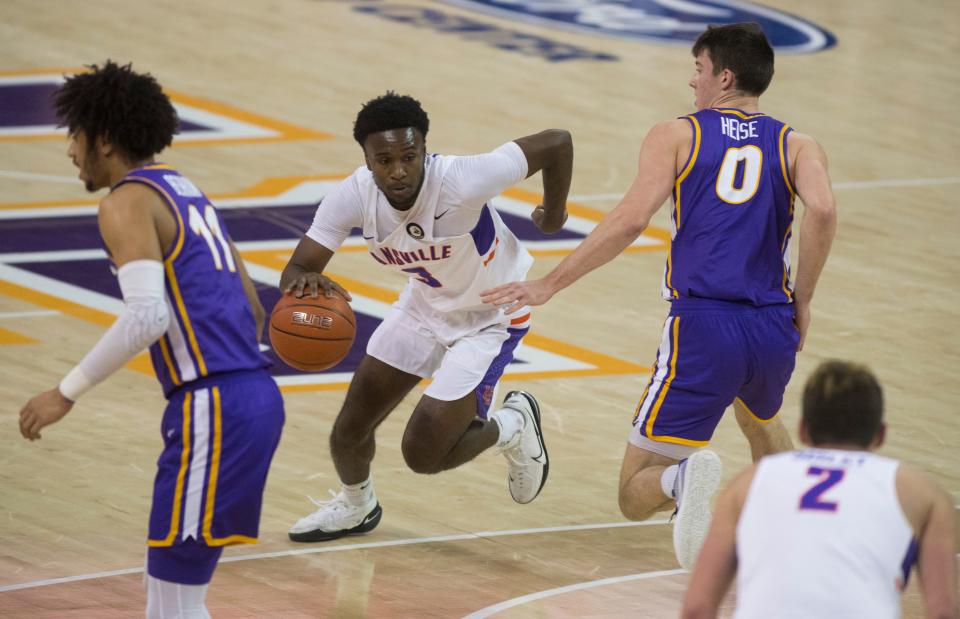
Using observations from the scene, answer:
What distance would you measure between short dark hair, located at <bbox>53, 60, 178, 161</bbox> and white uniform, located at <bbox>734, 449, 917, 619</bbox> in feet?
7.14

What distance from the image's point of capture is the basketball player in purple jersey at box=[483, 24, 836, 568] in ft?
20.4

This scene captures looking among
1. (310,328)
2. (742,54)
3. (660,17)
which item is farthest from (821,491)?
(660,17)

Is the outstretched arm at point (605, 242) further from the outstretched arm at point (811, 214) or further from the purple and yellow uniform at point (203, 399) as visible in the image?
the purple and yellow uniform at point (203, 399)

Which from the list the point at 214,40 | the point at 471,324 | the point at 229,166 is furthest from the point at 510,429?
the point at 214,40

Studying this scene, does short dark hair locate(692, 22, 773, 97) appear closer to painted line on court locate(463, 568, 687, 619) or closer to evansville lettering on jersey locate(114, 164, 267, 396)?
painted line on court locate(463, 568, 687, 619)

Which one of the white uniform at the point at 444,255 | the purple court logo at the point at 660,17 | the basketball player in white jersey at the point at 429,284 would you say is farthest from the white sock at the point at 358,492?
the purple court logo at the point at 660,17

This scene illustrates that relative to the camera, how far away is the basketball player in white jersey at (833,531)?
12.2 ft

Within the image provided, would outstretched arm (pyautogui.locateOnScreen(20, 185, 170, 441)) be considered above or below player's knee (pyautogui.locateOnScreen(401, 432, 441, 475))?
above

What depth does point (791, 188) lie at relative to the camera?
632cm

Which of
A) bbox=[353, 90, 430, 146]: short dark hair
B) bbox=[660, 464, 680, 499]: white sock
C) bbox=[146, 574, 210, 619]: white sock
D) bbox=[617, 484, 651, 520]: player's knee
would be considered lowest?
bbox=[617, 484, 651, 520]: player's knee

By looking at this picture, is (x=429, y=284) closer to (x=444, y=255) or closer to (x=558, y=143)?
(x=444, y=255)

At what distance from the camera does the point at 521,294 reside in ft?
20.2

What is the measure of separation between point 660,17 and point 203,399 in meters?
15.7

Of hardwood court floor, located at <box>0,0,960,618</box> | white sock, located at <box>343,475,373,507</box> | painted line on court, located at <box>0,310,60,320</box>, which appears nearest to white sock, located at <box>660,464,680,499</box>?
hardwood court floor, located at <box>0,0,960,618</box>
